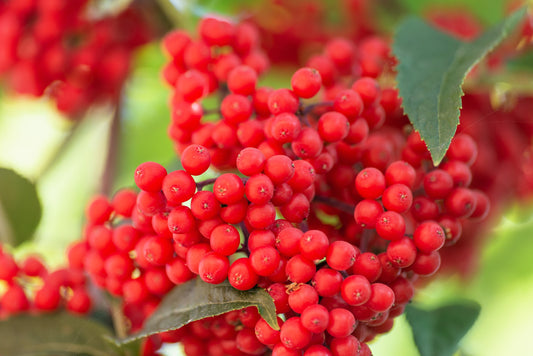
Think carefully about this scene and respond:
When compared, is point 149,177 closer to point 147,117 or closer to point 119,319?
point 119,319

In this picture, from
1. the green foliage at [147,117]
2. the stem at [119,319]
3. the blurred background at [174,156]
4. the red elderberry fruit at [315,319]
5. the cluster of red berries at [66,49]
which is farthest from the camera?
the green foliage at [147,117]

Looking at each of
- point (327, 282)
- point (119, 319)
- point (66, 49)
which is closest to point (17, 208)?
point (119, 319)

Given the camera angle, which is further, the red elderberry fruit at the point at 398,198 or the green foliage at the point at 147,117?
the green foliage at the point at 147,117

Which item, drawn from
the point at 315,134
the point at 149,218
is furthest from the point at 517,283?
the point at 149,218

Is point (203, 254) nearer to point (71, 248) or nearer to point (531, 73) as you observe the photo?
point (71, 248)

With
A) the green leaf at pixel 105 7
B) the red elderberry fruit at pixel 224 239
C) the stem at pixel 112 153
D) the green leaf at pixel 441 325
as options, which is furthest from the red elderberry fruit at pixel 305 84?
the green leaf at pixel 105 7

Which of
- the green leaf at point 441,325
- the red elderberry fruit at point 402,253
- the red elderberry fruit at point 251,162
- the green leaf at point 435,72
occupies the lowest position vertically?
the green leaf at point 441,325

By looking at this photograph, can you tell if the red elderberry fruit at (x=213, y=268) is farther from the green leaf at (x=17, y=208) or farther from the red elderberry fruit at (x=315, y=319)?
the green leaf at (x=17, y=208)

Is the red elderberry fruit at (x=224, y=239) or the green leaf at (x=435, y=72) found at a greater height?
the green leaf at (x=435, y=72)
